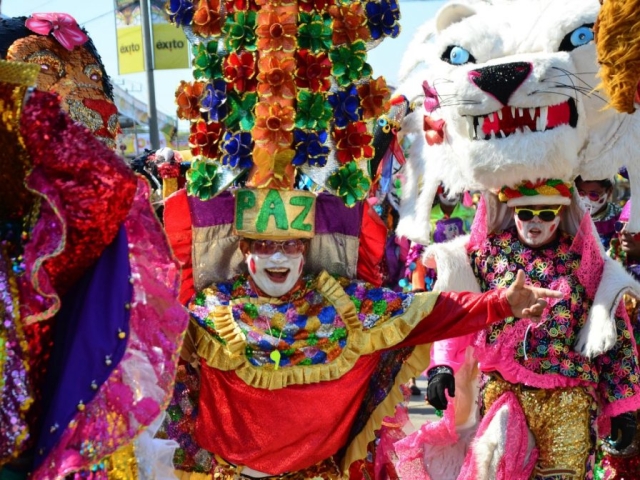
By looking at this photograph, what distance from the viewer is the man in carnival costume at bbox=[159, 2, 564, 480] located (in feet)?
10.8

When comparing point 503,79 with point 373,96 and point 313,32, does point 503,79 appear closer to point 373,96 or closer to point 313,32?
point 373,96

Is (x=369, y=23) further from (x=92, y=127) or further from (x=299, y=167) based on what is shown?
(x=92, y=127)

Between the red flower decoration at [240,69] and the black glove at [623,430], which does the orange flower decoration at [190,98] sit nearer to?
the red flower decoration at [240,69]

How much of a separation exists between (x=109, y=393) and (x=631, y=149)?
9.03ft

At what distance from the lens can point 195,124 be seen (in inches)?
135

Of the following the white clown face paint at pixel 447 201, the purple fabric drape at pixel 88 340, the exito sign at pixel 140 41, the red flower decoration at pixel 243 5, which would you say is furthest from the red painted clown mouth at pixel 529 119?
the exito sign at pixel 140 41

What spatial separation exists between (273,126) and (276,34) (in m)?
0.33

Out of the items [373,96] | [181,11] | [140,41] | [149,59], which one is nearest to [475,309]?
[373,96]

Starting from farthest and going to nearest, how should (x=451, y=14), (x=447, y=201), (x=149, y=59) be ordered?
(x=149, y=59), (x=447, y=201), (x=451, y=14)

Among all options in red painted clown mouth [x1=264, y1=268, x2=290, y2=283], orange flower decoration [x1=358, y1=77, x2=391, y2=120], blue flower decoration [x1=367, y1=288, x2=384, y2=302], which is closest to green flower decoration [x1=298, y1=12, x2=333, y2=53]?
orange flower decoration [x1=358, y1=77, x2=391, y2=120]

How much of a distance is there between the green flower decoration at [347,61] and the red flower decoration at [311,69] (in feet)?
0.13

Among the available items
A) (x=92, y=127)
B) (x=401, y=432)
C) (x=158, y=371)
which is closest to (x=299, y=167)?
(x=92, y=127)

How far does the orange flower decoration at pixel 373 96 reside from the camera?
3.43m

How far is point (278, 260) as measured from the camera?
10.9 feet
